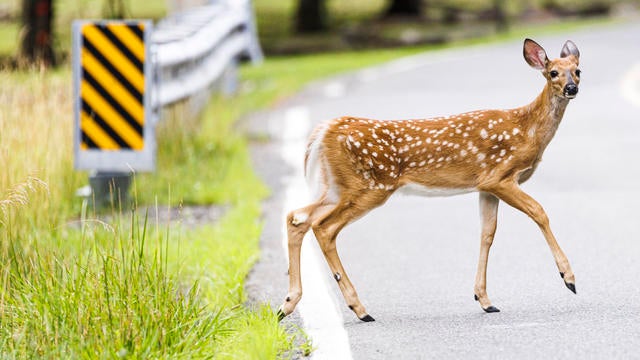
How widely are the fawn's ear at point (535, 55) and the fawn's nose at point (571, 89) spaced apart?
0.18m

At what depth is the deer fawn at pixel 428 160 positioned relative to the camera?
265 inches

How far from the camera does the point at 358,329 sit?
680cm

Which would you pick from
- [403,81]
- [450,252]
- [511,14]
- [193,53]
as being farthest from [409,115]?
[511,14]

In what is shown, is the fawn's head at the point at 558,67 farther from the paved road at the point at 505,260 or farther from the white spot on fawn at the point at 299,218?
the white spot on fawn at the point at 299,218

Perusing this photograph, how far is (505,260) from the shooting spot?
883 cm

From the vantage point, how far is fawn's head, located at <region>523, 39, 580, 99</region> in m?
6.73

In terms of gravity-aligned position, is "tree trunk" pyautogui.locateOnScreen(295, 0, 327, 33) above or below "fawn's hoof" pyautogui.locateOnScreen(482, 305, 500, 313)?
below

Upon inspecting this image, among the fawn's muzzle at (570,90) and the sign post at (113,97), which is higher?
the fawn's muzzle at (570,90)

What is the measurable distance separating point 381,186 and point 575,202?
188 inches

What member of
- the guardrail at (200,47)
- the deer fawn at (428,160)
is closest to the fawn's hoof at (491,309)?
the deer fawn at (428,160)

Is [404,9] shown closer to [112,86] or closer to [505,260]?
[112,86]

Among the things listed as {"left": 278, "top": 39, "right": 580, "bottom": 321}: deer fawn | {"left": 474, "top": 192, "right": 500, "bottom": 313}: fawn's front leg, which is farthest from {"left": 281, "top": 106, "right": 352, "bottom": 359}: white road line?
{"left": 474, "top": 192, "right": 500, "bottom": 313}: fawn's front leg

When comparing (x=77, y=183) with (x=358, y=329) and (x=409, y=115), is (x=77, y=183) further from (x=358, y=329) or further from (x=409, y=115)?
(x=409, y=115)

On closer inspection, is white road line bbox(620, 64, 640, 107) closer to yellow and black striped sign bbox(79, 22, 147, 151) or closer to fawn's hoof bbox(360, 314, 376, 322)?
yellow and black striped sign bbox(79, 22, 147, 151)
